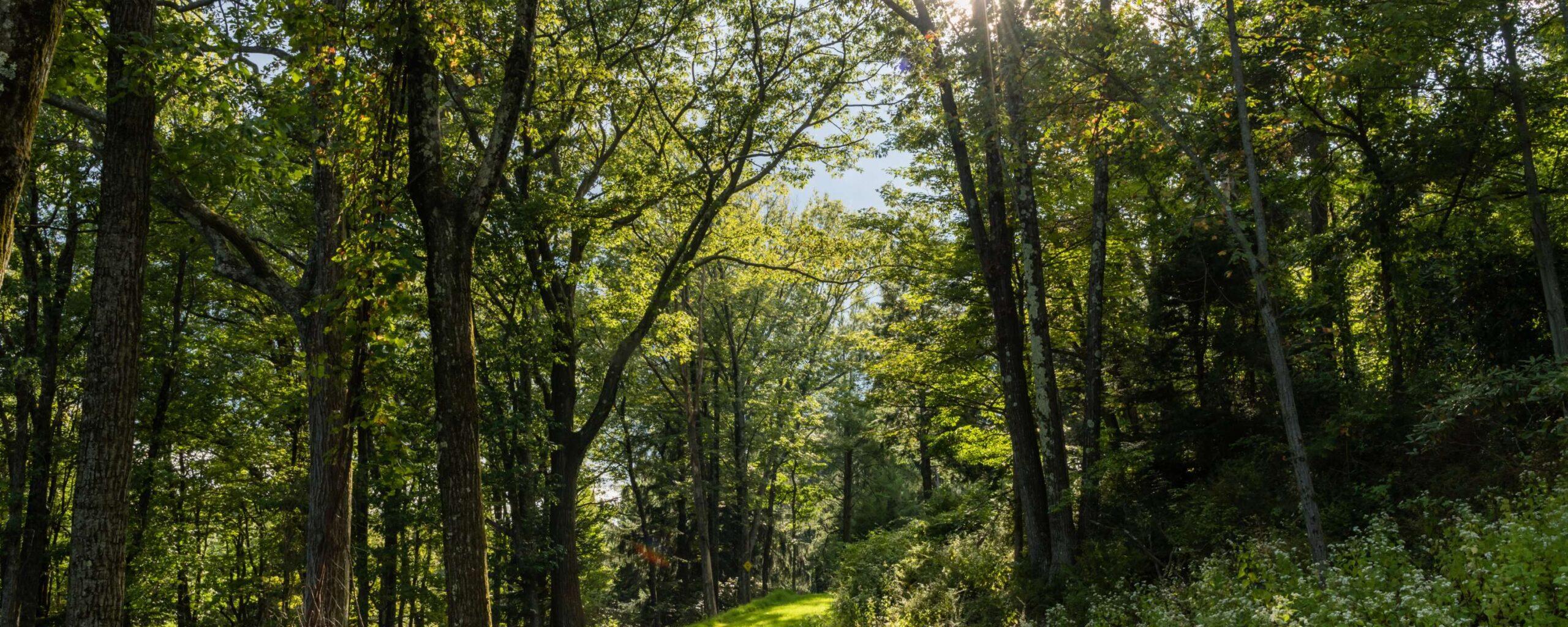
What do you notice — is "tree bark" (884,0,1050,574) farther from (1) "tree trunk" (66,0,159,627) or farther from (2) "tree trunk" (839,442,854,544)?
(2) "tree trunk" (839,442,854,544)

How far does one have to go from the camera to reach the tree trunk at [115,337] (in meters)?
5.91

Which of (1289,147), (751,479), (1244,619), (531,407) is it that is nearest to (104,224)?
(531,407)

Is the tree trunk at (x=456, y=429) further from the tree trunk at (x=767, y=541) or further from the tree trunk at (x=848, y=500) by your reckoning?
the tree trunk at (x=848, y=500)

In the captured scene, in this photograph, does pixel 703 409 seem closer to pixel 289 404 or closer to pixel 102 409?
pixel 289 404

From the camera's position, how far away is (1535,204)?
8.25 metres

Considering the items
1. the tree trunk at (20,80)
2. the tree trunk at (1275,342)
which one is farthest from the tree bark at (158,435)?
the tree trunk at (1275,342)

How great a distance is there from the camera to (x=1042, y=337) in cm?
1109

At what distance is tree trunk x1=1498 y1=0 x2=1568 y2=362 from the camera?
26.6 feet

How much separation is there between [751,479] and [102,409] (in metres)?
24.1

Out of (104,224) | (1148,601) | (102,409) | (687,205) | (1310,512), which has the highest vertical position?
(687,205)

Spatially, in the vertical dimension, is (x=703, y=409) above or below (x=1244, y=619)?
above

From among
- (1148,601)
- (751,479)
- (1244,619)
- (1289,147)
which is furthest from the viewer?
(751,479)

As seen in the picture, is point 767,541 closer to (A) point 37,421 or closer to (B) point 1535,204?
(A) point 37,421

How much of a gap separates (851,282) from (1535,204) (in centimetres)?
925
